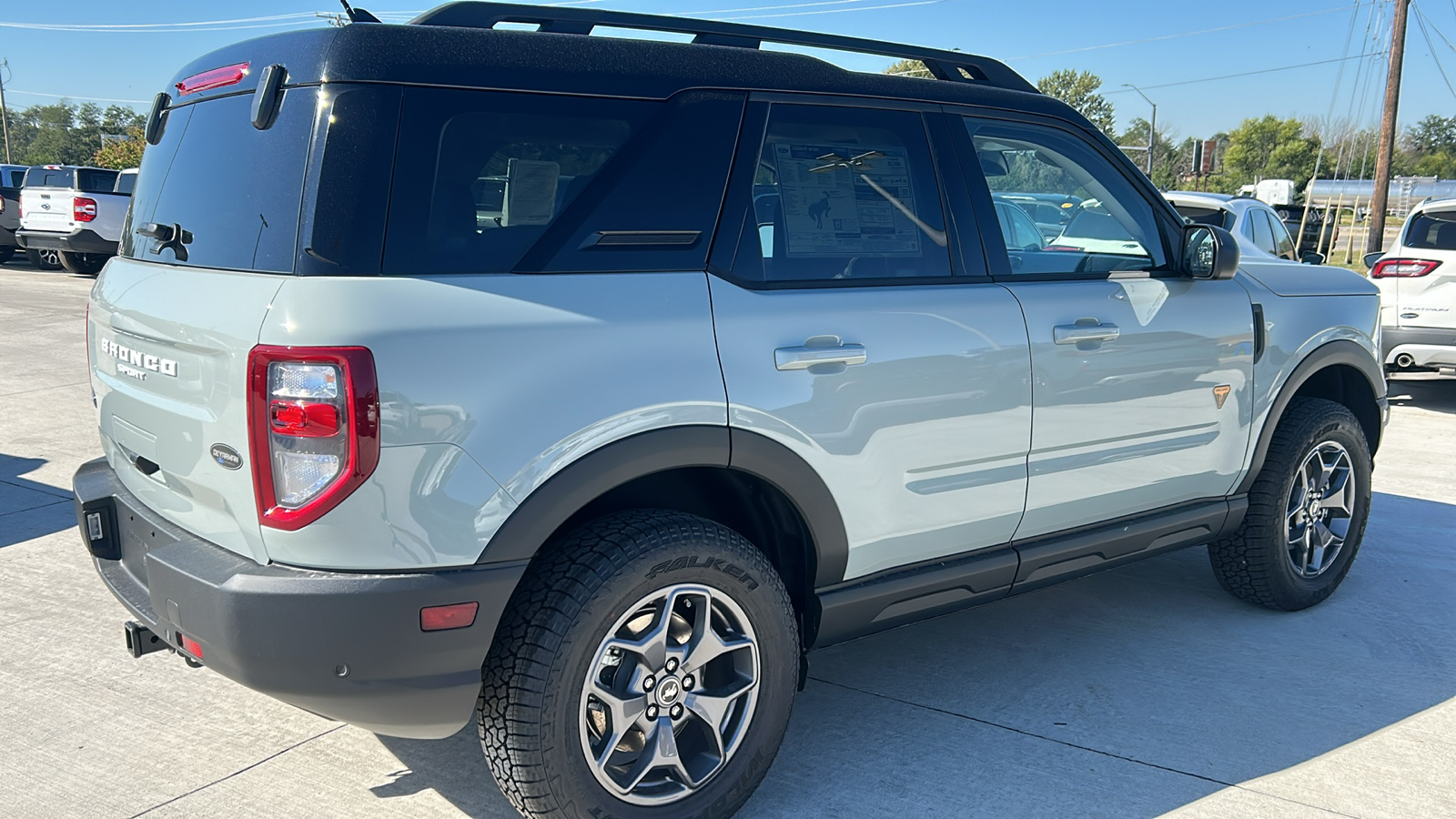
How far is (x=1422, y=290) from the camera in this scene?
29.5 ft

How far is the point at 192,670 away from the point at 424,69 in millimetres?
2346

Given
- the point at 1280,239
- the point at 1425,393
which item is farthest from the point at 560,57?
the point at 1425,393

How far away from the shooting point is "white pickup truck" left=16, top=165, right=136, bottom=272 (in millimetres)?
16828

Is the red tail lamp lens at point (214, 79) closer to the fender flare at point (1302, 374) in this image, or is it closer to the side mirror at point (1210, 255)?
the side mirror at point (1210, 255)

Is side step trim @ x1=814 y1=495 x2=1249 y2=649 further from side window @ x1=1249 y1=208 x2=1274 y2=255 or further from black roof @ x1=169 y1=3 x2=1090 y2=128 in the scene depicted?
side window @ x1=1249 y1=208 x2=1274 y2=255

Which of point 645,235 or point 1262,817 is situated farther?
point 1262,817

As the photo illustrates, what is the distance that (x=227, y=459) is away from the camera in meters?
2.38

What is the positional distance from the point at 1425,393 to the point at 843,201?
30.9ft

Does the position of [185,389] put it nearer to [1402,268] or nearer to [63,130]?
[1402,268]

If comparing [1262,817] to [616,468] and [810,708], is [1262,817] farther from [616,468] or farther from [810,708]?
[616,468]

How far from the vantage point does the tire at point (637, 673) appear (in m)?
2.51

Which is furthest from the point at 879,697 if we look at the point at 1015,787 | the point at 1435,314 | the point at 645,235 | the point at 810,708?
the point at 1435,314

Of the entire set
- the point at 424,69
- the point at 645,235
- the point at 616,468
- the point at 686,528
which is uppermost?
the point at 424,69

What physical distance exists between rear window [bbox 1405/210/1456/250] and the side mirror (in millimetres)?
A: 6614
